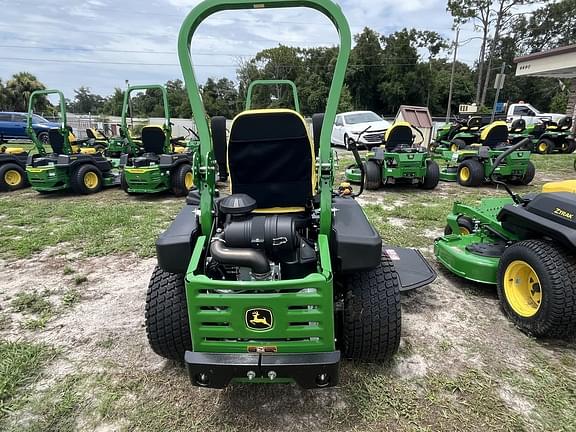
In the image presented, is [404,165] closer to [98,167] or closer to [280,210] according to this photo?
[280,210]

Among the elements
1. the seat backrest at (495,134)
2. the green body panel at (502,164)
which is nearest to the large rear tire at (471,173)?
the green body panel at (502,164)

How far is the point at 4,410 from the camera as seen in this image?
2045 millimetres

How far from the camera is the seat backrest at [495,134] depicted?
25.5 feet

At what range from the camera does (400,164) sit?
23.5ft

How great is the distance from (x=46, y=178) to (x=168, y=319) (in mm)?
6522

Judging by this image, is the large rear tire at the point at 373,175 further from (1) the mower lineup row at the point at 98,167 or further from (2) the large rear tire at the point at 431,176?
(1) the mower lineup row at the point at 98,167

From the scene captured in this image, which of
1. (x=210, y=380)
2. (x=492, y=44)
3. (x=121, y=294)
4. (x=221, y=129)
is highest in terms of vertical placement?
(x=492, y=44)

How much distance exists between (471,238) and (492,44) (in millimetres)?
35719

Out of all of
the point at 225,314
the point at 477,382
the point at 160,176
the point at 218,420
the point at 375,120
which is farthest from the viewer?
the point at 375,120

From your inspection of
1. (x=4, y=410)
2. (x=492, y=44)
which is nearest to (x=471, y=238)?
(x=4, y=410)

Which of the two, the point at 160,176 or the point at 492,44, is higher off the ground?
the point at 492,44

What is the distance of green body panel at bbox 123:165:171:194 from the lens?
702cm

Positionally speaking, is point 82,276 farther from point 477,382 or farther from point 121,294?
point 477,382

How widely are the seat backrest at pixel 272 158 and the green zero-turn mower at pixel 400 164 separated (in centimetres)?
497
